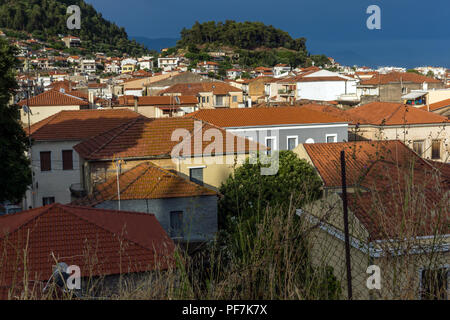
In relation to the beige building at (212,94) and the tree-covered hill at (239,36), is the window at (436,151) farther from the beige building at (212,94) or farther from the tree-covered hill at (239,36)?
the tree-covered hill at (239,36)

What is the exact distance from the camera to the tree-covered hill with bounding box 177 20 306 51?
116125mm

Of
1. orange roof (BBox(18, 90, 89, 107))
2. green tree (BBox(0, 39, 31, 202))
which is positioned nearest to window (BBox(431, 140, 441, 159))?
green tree (BBox(0, 39, 31, 202))

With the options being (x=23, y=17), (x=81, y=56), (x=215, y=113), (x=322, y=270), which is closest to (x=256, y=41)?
(x=81, y=56)

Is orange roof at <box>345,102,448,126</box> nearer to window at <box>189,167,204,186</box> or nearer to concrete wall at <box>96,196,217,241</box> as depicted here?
window at <box>189,167,204,186</box>

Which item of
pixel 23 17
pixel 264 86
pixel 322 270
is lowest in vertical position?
pixel 322 270

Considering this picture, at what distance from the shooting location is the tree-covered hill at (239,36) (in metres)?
116

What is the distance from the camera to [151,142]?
17219mm

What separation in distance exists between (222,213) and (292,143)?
904cm

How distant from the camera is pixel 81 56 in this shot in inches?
4747

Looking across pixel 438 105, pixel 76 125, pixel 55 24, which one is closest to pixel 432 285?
pixel 76 125

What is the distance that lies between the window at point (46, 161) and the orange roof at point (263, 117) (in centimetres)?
633

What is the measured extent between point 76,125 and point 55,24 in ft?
411

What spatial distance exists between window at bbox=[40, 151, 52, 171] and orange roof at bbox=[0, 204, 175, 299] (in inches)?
527
